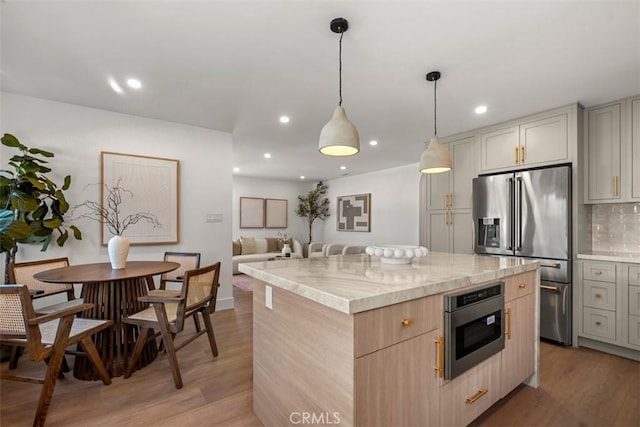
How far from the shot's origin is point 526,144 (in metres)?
3.21

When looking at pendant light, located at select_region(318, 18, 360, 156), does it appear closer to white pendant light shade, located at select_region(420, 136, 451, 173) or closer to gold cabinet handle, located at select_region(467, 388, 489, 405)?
white pendant light shade, located at select_region(420, 136, 451, 173)

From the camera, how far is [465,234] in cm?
370

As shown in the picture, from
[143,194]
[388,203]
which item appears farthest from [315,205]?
[143,194]

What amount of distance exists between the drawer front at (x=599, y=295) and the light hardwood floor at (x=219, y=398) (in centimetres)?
47

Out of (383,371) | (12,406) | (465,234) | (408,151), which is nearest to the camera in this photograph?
(383,371)

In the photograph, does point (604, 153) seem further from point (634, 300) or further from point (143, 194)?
point (143, 194)

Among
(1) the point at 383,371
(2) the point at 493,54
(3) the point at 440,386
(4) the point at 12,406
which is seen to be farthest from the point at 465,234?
(4) the point at 12,406

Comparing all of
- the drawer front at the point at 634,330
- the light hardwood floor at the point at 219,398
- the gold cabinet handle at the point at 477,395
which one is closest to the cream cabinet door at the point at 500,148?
the drawer front at the point at 634,330

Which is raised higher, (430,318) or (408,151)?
(408,151)

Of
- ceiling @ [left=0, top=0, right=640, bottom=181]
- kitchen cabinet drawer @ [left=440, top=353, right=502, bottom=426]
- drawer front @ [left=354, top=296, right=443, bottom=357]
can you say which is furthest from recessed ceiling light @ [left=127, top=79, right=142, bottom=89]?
kitchen cabinet drawer @ [left=440, top=353, right=502, bottom=426]

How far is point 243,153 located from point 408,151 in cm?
283

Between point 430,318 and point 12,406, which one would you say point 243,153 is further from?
point 430,318

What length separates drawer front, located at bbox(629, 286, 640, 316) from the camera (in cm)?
256

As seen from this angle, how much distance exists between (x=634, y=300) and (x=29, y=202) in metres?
5.33
